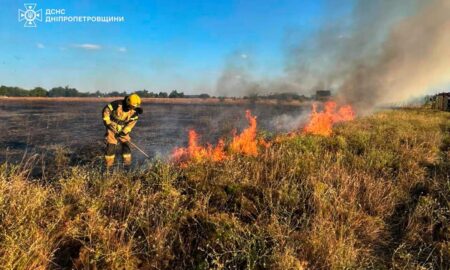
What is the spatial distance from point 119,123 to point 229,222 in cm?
749

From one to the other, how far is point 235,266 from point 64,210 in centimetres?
285

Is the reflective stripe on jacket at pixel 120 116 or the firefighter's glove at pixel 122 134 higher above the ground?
the reflective stripe on jacket at pixel 120 116

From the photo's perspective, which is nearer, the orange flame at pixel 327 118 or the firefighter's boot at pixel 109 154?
the firefighter's boot at pixel 109 154

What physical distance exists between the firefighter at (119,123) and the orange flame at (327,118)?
292 inches

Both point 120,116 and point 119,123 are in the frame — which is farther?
point 119,123

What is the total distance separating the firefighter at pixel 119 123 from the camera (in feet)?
36.2

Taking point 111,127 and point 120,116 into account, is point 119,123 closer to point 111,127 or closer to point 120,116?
point 120,116

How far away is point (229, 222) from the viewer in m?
5.25

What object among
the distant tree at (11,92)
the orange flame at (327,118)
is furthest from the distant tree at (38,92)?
the orange flame at (327,118)

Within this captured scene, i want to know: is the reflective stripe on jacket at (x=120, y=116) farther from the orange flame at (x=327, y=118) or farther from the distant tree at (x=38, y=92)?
the distant tree at (x=38, y=92)

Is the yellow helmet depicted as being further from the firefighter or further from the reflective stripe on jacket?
the reflective stripe on jacket

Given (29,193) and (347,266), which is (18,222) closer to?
(29,193)

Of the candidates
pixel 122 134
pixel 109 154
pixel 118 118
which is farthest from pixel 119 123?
pixel 109 154

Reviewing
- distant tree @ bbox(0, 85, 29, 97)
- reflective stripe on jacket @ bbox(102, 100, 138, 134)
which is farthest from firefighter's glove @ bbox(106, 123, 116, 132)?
distant tree @ bbox(0, 85, 29, 97)
